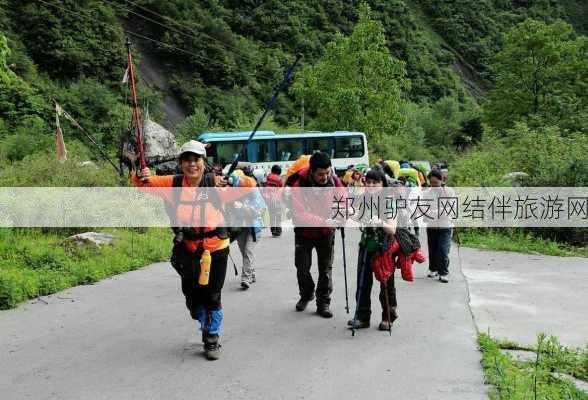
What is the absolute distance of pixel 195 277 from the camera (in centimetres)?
499

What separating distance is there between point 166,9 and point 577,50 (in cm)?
3435

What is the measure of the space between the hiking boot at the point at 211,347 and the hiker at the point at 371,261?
1489 mm

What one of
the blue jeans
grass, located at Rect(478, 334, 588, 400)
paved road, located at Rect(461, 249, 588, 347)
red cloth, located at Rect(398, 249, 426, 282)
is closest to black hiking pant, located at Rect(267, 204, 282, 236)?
paved road, located at Rect(461, 249, 588, 347)

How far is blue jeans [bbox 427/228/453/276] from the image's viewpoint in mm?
8648

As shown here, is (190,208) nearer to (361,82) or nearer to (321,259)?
(321,259)

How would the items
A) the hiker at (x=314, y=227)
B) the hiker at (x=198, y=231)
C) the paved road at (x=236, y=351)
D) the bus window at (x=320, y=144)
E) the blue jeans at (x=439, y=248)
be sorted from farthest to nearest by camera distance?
1. the bus window at (x=320, y=144)
2. the blue jeans at (x=439, y=248)
3. the hiker at (x=314, y=227)
4. the hiker at (x=198, y=231)
5. the paved road at (x=236, y=351)

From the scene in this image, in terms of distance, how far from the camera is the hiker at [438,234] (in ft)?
28.4

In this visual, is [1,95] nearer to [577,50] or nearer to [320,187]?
[320,187]

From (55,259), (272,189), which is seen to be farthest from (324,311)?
(272,189)

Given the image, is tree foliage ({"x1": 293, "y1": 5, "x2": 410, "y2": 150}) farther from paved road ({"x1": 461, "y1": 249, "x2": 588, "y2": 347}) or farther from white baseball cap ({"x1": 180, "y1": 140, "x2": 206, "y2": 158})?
white baseball cap ({"x1": 180, "y1": 140, "x2": 206, "y2": 158})

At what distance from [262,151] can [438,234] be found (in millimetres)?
21048

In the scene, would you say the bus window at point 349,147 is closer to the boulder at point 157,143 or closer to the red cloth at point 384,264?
the boulder at point 157,143

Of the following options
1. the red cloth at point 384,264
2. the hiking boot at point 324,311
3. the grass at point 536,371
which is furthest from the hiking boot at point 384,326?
the grass at point 536,371

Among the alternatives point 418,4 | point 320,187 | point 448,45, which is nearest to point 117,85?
point 320,187
